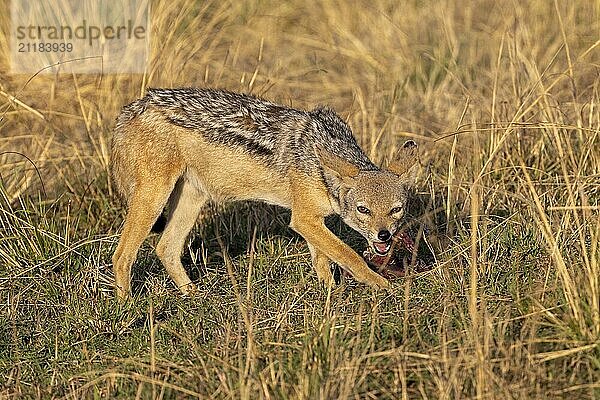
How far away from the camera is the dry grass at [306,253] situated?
5.78 m

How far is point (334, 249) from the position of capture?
752 cm

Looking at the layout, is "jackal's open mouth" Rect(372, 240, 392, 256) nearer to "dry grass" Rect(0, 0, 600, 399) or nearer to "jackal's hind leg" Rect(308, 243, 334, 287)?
"dry grass" Rect(0, 0, 600, 399)

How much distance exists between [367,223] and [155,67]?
3.87m

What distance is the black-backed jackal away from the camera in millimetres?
7641

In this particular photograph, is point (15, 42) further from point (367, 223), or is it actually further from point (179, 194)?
point (367, 223)

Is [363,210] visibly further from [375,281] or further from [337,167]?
[375,281]

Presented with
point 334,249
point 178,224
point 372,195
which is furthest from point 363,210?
point 178,224

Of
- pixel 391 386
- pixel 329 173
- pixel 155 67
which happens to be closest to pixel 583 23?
pixel 155 67

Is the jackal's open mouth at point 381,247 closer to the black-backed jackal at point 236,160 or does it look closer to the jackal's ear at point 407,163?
the black-backed jackal at point 236,160

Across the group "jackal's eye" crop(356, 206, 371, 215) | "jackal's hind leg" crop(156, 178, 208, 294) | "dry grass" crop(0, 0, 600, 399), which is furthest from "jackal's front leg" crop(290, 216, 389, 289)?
Result: "jackal's hind leg" crop(156, 178, 208, 294)

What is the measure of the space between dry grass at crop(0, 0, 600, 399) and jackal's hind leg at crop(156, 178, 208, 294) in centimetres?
16

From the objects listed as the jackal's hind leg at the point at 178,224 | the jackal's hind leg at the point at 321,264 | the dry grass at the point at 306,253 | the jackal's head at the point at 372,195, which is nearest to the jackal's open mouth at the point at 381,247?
the jackal's head at the point at 372,195

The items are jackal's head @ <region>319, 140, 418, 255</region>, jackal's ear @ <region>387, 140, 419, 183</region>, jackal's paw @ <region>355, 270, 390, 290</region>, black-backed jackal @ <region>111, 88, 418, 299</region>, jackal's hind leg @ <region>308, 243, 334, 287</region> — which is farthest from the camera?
jackal's hind leg @ <region>308, 243, 334, 287</region>

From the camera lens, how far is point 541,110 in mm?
8984
